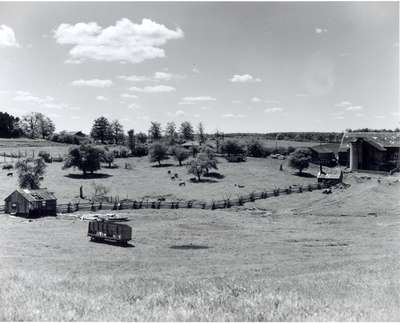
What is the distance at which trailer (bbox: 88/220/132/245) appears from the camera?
40.7 m

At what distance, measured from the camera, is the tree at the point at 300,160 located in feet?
319

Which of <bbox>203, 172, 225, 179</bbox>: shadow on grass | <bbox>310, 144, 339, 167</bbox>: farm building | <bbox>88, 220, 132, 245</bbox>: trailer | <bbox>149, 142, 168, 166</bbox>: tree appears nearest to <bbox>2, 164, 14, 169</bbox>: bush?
<bbox>149, 142, 168, 166</bbox>: tree

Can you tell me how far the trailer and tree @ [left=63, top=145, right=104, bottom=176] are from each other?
50.7m

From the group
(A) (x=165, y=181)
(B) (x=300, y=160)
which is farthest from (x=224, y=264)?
(B) (x=300, y=160)

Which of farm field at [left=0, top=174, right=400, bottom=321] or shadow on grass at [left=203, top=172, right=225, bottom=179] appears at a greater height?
shadow on grass at [left=203, top=172, right=225, bottom=179]

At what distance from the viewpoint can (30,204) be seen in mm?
57344

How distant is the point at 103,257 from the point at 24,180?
1582 inches

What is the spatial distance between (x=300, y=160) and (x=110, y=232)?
6262 cm

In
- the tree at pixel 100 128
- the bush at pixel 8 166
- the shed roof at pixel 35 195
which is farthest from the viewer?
the tree at pixel 100 128

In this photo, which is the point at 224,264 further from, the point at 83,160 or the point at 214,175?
the point at 83,160

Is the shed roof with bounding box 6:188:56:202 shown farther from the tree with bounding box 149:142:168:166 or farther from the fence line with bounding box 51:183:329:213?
the tree with bounding box 149:142:168:166

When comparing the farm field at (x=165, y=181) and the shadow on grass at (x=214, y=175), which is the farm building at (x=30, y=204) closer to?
the farm field at (x=165, y=181)

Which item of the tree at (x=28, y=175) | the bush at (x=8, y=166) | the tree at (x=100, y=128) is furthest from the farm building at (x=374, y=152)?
the tree at (x=100, y=128)

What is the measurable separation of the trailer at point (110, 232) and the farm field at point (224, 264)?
3.76 ft
